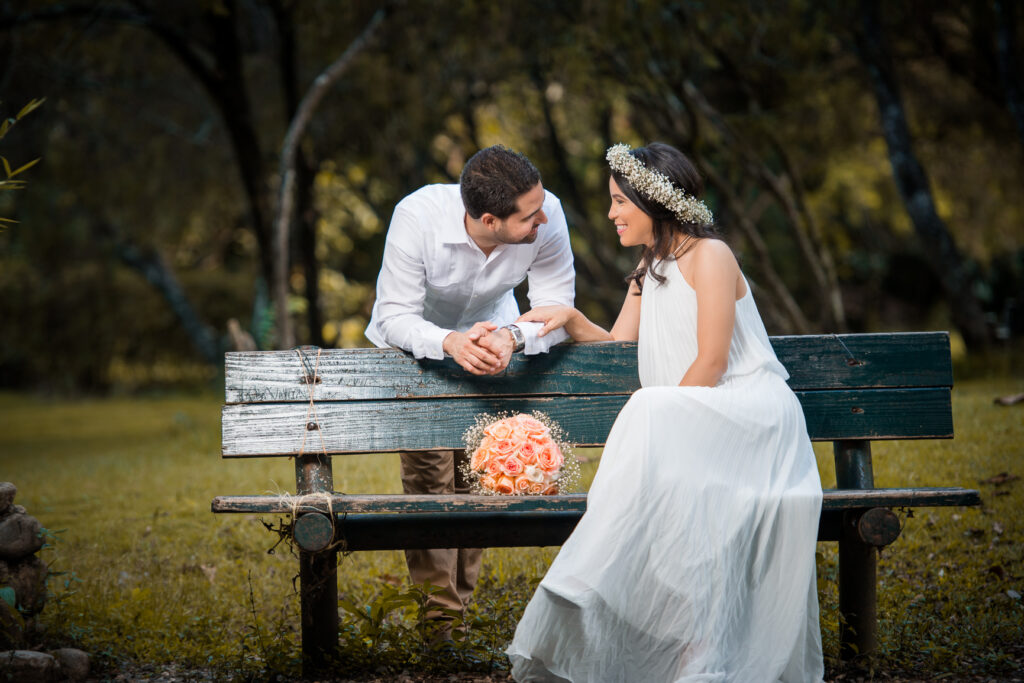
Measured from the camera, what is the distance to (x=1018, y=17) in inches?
396

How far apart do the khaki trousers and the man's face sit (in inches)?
39.0

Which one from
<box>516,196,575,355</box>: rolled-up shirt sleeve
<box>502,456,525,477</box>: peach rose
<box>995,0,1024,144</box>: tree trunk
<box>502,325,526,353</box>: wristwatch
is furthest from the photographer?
<box>995,0,1024,144</box>: tree trunk

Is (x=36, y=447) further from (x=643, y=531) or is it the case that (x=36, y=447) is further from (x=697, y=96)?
(x=643, y=531)

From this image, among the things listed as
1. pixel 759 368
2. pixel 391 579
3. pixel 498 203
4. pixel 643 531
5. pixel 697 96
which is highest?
pixel 697 96

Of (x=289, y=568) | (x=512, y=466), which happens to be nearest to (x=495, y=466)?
(x=512, y=466)

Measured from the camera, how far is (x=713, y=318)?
364 centimetres

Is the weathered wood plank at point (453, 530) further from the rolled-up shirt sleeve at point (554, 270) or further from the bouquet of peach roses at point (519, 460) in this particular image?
the rolled-up shirt sleeve at point (554, 270)

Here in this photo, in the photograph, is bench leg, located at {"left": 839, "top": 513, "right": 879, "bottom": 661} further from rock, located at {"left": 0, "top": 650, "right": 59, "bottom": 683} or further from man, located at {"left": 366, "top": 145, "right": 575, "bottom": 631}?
rock, located at {"left": 0, "top": 650, "right": 59, "bottom": 683}

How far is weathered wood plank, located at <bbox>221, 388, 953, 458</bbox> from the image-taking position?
13.0 ft

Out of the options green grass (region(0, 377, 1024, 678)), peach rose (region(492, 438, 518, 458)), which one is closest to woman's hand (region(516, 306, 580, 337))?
peach rose (region(492, 438, 518, 458))

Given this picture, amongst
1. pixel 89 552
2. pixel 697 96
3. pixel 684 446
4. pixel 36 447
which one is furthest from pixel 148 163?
pixel 684 446

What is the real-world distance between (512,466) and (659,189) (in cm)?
116

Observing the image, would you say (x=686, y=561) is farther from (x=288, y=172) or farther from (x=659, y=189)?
(x=288, y=172)

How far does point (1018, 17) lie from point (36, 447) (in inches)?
455
